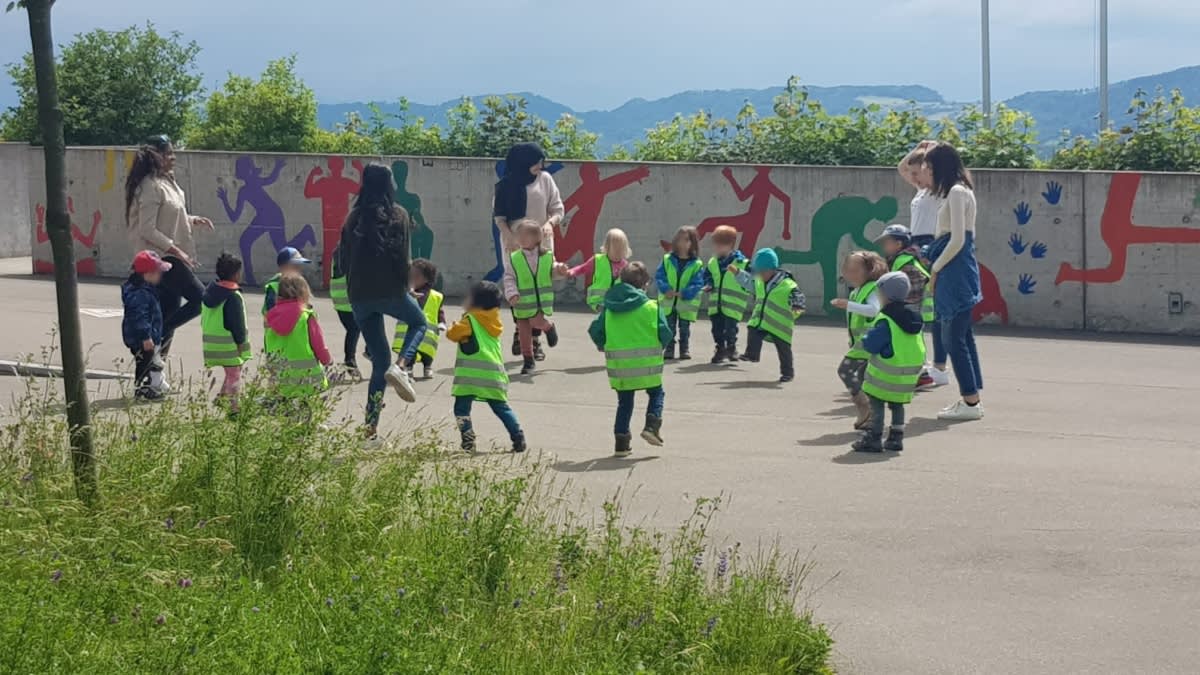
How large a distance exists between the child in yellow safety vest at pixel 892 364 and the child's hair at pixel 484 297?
8.13 ft

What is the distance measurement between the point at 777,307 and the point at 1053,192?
5.59 meters

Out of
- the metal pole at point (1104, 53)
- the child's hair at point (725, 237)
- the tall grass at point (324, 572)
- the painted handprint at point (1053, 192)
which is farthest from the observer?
the metal pole at point (1104, 53)

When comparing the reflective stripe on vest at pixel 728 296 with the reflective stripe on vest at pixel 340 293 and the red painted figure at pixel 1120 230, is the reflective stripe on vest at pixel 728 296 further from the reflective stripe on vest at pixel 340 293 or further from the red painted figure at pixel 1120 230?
the red painted figure at pixel 1120 230

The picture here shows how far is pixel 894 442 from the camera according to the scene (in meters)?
11.2

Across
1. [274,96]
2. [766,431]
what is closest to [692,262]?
[766,431]

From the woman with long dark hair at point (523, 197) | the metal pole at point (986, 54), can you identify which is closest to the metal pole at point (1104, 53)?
the metal pole at point (986, 54)

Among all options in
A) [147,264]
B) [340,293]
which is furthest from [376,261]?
[340,293]

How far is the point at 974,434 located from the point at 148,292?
6212 mm

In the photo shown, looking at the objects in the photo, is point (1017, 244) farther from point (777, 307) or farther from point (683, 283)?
point (777, 307)

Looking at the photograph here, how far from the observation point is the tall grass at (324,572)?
18.7 ft

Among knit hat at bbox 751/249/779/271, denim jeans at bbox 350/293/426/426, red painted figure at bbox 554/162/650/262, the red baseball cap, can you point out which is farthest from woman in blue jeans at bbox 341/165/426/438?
red painted figure at bbox 554/162/650/262

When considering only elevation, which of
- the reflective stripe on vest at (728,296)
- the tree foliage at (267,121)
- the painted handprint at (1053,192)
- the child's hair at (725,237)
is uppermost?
the tree foliage at (267,121)

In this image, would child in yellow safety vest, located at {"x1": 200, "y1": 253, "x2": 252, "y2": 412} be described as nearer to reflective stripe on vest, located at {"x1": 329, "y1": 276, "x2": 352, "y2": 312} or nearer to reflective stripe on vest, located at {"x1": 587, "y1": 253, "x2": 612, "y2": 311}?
reflective stripe on vest, located at {"x1": 329, "y1": 276, "x2": 352, "y2": 312}

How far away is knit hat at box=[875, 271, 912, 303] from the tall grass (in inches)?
131
